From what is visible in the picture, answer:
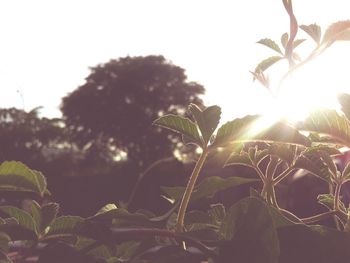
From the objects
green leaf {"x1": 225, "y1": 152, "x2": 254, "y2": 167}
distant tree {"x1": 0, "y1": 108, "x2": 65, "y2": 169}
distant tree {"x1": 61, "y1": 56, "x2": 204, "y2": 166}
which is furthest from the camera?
distant tree {"x1": 61, "y1": 56, "x2": 204, "y2": 166}

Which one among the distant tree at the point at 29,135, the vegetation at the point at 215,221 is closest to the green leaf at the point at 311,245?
the vegetation at the point at 215,221

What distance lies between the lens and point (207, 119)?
0.49 metres

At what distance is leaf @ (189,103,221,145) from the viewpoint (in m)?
0.48

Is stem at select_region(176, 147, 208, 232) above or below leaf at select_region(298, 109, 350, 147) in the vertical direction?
below

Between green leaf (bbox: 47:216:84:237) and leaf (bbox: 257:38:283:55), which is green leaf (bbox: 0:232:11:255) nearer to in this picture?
green leaf (bbox: 47:216:84:237)

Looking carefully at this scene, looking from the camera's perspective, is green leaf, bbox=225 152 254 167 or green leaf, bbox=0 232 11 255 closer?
green leaf, bbox=0 232 11 255

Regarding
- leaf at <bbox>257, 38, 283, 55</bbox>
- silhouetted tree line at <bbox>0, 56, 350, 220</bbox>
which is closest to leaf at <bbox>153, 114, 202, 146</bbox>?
leaf at <bbox>257, 38, 283, 55</bbox>

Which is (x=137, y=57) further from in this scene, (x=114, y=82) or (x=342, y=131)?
(x=342, y=131)

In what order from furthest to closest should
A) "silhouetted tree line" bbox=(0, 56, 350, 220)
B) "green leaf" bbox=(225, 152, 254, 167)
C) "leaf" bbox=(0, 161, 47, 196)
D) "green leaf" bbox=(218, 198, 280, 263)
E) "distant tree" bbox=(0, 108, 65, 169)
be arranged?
"silhouetted tree line" bbox=(0, 56, 350, 220)
"distant tree" bbox=(0, 108, 65, 169)
"green leaf" bbox=(225, 152, 254, 167)
"leaf" bbox=(0, 161, 47, 196)
"green leaf" bbox=(218, 198, 280, 263)

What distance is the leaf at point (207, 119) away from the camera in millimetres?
483

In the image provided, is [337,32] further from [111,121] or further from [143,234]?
[111,121]

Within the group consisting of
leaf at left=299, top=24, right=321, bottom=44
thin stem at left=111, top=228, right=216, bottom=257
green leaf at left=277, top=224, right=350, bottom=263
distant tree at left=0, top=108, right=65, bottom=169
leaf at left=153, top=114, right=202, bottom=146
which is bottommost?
green leaf at left=277, top=224, right=350, bottom=263

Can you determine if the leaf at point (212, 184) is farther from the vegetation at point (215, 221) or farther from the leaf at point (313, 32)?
the leaf at point (313, 32)

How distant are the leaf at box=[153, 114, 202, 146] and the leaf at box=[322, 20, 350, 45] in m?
0.20
